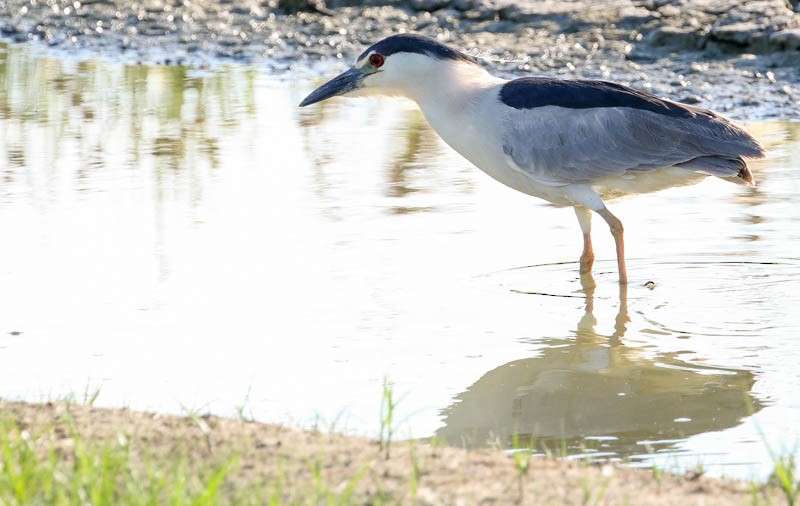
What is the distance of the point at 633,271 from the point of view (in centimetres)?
625

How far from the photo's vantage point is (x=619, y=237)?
6031 millimetres

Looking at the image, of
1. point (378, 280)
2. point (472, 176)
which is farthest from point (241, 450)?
point (472, 176)

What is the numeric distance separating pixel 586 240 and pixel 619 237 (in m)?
0.19

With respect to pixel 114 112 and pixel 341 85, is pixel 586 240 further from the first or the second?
pixel 114 112

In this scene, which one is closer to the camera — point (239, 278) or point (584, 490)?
point (584, 490)

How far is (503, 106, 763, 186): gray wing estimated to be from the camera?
19.7 feet

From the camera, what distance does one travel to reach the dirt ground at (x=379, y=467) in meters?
3.19

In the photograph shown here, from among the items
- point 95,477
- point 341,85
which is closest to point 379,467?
point 95,477

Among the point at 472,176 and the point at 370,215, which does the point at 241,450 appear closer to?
the point at 370,215

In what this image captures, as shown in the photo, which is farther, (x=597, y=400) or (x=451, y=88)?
(x=451, y=88)

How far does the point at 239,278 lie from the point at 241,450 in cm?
244

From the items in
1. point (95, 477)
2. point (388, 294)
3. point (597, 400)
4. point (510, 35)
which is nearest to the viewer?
point (95, 477)

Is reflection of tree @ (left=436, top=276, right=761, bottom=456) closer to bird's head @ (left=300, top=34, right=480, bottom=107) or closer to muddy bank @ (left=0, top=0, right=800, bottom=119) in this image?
bird's head @ (left=300, top=34, right=480, bottom=107)

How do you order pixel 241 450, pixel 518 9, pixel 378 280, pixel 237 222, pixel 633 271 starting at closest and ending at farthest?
pixel 241 450
pixel 378 280
pixel 633 271
pixel 237 222
pixel 518 9
